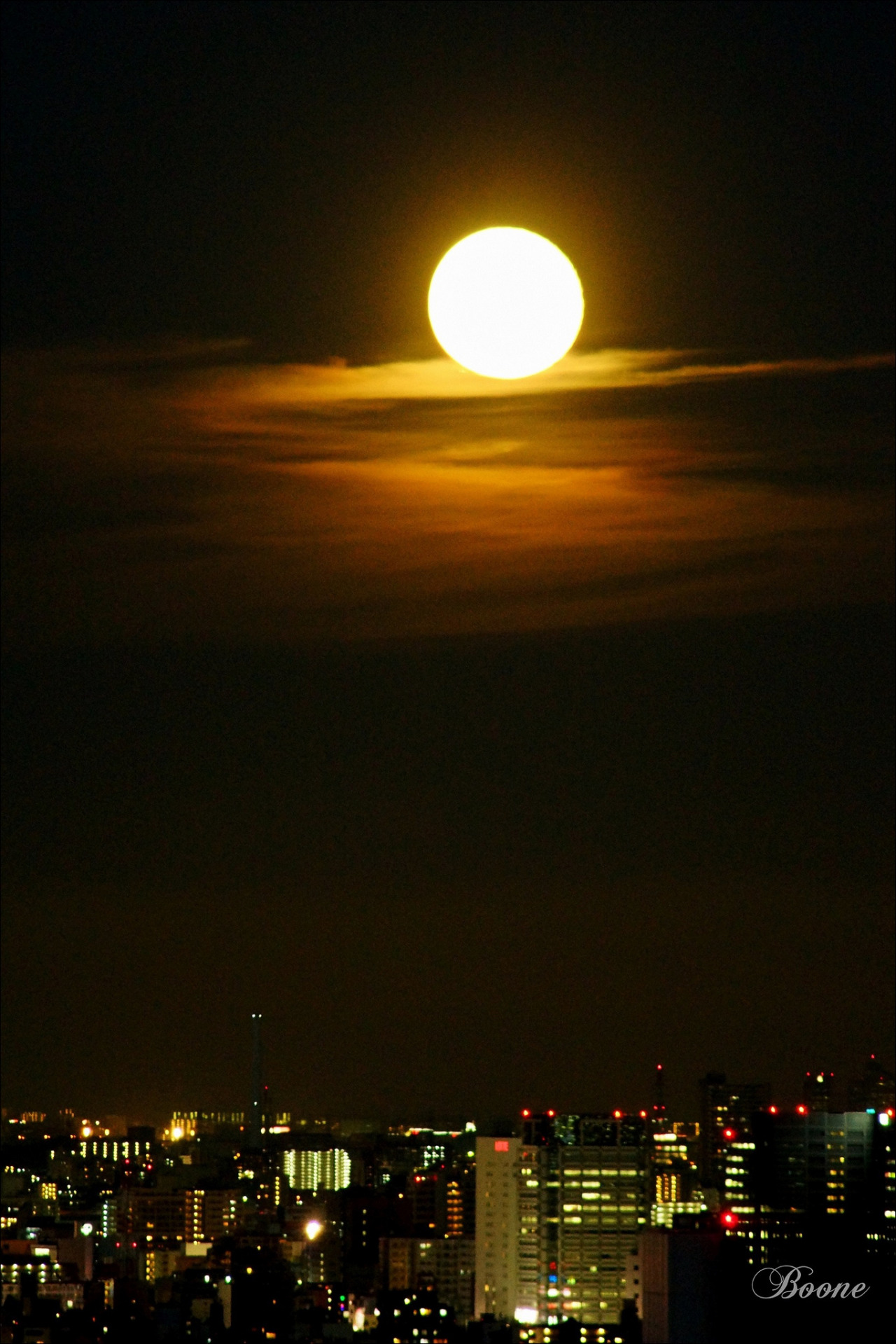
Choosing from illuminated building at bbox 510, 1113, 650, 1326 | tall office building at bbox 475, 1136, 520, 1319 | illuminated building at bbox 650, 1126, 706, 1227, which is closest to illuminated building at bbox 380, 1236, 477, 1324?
tall office building at bbox 475, 1136, 520, 1319

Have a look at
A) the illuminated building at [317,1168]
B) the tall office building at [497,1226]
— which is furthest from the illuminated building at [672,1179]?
the illuminated building at [317,1168]

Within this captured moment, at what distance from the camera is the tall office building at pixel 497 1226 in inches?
517

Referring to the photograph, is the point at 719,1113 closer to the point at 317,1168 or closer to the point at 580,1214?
the point at 580,1214

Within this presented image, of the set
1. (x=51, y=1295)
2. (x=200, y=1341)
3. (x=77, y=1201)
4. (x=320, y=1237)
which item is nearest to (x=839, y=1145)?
(x=200, y=1341)

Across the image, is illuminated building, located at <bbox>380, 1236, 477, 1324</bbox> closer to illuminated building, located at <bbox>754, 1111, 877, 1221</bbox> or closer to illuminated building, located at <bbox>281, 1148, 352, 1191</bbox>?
illuminated building, located at <bbox>754, 1111, 877, 1221</bbox>

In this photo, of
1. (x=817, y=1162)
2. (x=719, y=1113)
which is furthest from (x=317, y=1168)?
(x=817, y=1162)

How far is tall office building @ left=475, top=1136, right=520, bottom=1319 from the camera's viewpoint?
13.1 meters

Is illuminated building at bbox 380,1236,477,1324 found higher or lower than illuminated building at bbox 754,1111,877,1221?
lower

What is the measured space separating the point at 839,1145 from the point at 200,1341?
3.23m

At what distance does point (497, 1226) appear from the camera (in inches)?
537

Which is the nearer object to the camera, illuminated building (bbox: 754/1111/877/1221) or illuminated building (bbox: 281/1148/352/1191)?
illuminated building (bbox: 754/1111/877/1221)

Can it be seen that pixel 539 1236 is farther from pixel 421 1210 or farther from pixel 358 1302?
pixel 421 1210

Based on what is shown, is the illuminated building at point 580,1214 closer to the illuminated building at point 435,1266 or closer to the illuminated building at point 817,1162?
the illuminated building at point 435,1266

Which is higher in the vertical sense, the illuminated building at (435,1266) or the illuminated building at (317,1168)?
the illuminated building at (317,1168)
